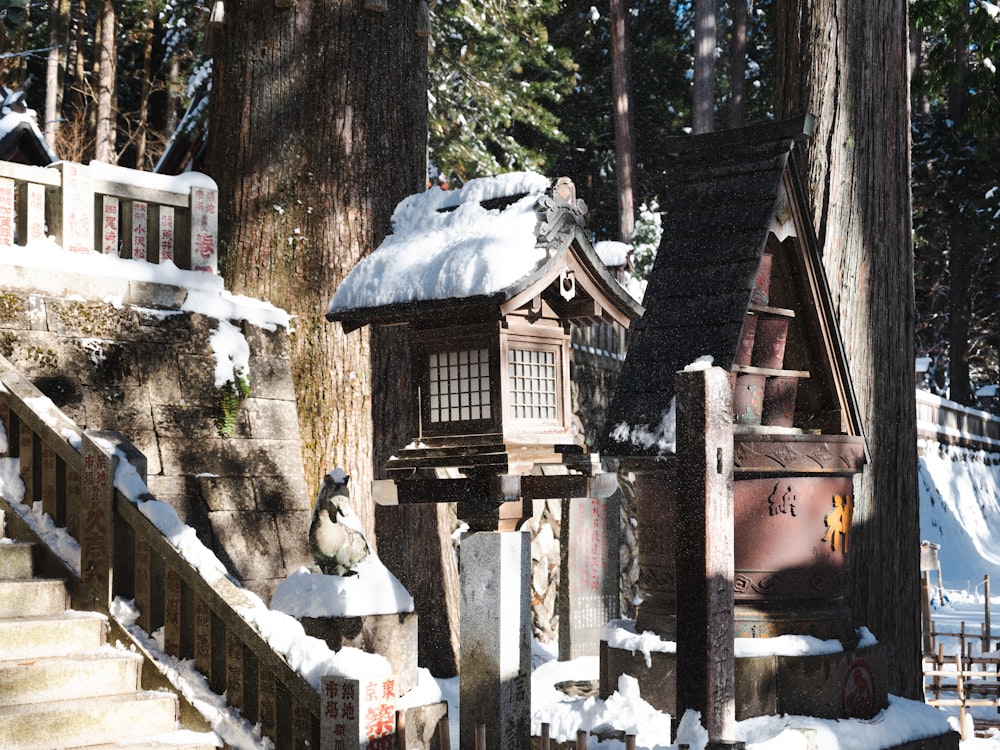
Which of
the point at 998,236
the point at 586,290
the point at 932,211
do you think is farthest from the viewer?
the point at 932,211

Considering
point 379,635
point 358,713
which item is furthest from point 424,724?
point 358,713

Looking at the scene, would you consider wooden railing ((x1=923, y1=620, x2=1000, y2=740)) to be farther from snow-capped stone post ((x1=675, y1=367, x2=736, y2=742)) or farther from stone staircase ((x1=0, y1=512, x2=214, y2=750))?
stone staircase ((x1=0, y1=512, x2=214, y2=750))

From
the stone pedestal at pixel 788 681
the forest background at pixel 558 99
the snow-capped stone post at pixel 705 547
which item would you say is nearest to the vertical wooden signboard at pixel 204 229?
the stone pedestal at pixel 788 681

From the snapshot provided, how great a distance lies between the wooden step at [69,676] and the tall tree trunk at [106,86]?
1596 cm

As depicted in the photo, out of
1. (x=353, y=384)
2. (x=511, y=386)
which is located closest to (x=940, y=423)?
(x=353, y=384)

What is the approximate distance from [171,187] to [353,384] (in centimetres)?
223

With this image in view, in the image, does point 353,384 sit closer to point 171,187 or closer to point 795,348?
point 171,187

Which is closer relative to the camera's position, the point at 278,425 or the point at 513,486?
the point at 513,486

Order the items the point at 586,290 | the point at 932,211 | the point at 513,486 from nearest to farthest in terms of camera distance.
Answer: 1. the point at 513,486
2. the point at 586,290
3. the point at 932,211

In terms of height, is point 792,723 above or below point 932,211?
below

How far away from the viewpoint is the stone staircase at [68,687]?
548 cm

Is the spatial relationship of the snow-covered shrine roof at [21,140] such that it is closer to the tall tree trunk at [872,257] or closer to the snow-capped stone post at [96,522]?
the snow-capped stone post at [96,522]

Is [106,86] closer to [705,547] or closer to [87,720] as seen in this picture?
[87,720]

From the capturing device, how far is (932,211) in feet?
84.9
